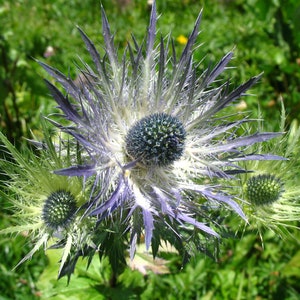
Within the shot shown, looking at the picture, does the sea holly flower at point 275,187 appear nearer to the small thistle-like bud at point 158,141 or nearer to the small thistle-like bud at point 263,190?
the small thistle-like bud at point 263,190

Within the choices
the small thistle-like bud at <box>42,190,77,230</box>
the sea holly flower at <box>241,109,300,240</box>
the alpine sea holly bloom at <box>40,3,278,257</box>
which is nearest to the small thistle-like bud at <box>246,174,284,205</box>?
the sea holly flower at <box>241,109,300,240</box>

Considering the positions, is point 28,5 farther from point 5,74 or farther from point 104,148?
point 104,148

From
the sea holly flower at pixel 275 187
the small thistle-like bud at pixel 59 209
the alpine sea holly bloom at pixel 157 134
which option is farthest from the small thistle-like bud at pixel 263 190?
the small thistle-like bud at pixel 59 209

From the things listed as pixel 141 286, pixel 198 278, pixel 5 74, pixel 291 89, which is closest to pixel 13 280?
pixel 141 286

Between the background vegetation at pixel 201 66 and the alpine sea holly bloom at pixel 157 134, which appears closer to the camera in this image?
the alpine sea holly bloom at pixel 157 134

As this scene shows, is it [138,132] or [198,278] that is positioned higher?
[138,132]

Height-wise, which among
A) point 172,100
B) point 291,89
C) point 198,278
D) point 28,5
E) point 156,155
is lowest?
point 198,278
